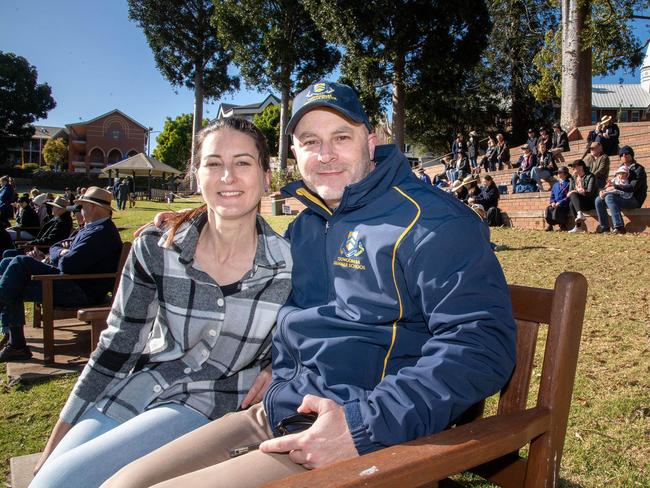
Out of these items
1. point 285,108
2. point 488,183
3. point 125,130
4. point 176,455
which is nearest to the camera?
point 176,455

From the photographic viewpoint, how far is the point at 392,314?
1821mm

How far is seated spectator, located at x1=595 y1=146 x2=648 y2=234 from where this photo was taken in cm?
1009

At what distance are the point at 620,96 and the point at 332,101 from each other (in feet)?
245

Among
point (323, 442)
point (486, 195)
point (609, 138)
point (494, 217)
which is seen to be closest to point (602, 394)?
point (323, 442)

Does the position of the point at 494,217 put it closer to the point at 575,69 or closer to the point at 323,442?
the point at 575,69

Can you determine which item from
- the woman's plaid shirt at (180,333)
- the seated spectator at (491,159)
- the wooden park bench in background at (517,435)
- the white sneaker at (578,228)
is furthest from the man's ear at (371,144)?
the seated spectator at (491,159)

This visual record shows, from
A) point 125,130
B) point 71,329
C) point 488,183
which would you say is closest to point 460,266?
point 71,329

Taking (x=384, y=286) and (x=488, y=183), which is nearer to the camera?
(x=384, y=286)

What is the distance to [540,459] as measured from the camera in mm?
1627

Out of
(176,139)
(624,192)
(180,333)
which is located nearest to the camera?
(180,333)

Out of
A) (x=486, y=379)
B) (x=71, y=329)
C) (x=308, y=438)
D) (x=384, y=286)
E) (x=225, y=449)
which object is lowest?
(x=71, y=329)

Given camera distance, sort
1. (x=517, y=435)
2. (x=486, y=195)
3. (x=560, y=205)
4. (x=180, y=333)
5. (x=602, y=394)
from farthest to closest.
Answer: (x=486, y=195) < (x=560, y=205) < (x=602, y=394) < (x=180, y=333) < (x=517, y=435)

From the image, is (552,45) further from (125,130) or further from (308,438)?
(125,130)

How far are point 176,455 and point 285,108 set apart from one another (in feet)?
96.2
